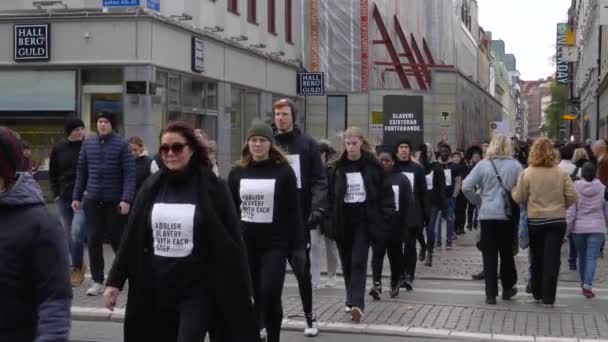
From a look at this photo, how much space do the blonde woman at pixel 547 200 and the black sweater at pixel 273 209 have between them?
3.95 meters

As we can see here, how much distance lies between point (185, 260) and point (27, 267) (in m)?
1.51

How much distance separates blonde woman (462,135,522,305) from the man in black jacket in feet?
9.11

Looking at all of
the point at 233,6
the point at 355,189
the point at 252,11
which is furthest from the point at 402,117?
the point at 355,189

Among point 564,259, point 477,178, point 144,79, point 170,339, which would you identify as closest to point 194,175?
point 170,339

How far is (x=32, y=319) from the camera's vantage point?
4.05 meters

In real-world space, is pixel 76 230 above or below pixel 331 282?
above

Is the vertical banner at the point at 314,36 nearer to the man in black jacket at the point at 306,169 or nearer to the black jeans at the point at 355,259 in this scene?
the black jeans at the point at 355,259

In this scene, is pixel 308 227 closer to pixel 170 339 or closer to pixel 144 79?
pixel 170 339

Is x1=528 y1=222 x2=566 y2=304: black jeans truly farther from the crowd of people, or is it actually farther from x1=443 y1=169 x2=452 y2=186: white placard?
x1=443 y1=169 x2=452 y2=186: white placard

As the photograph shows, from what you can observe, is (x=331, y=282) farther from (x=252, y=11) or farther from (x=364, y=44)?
(x=364, y=44)

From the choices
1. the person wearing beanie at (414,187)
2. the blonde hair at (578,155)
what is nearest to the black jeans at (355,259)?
the person wearing beanie at (414,187)

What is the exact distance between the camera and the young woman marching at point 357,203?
984cm

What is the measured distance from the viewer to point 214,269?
5488 mm

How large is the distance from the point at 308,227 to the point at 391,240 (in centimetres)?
294
